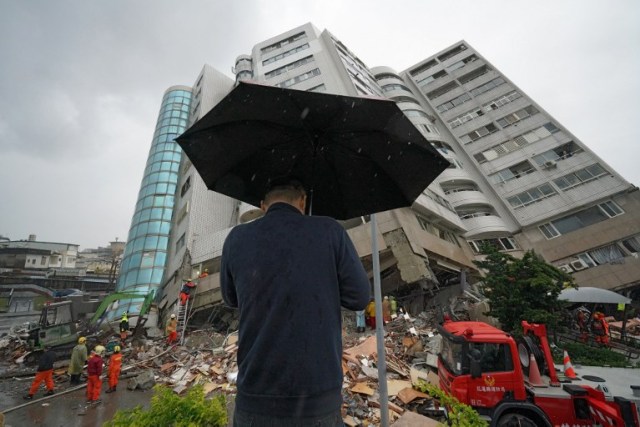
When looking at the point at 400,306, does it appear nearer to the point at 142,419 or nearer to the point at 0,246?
the point at 142,419

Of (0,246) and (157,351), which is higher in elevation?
(0,246)

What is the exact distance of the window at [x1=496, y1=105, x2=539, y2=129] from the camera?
95.4 ft

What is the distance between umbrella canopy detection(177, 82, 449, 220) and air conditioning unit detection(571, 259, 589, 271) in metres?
26.0

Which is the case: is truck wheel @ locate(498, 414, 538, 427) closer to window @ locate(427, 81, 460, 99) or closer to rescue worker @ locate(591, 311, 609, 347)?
rescue worker @ locate(591, 311, 609, 347)

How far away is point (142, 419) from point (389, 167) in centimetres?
403

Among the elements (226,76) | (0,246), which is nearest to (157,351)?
(226,76)

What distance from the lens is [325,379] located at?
4.31ft

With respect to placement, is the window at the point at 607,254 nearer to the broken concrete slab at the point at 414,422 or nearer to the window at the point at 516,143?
the window at the point at 516,143

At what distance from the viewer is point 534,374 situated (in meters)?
6.07

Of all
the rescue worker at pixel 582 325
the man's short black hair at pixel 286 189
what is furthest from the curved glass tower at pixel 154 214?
the rescue worker at pixel 582 325

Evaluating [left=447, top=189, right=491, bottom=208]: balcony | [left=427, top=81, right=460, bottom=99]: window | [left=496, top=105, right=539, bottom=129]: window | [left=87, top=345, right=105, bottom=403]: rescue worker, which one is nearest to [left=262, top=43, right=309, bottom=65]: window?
[left=427, top=81, right=460, bottom=99]: window

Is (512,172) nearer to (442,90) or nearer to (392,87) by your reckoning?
(442,90)

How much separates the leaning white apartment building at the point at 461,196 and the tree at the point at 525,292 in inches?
147

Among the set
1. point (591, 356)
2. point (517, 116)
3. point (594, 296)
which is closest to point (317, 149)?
point (591, 356)
